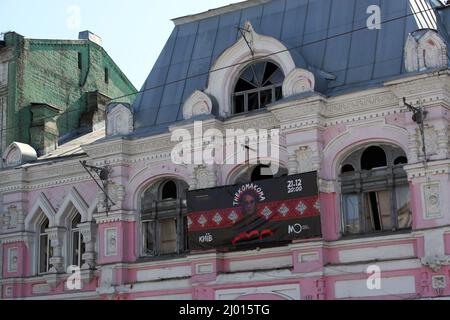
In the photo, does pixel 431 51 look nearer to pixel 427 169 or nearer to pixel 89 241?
pixel 427 169

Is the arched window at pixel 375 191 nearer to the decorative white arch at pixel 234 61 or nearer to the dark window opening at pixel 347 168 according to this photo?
the dark window opening at pixel 347 168

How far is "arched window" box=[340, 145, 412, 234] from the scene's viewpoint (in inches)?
667

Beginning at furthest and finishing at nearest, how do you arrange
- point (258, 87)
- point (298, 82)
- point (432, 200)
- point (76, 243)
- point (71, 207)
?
point (76, 243) → point (71, 207) → point (258, 87) → point (298, 82) → point (432, 200)

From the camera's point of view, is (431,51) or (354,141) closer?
(431,51)

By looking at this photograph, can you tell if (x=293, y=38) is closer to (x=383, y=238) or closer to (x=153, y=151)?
(x=153, y=151)

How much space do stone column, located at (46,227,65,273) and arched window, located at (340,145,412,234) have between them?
26.7 feet

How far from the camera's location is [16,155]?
23.1m

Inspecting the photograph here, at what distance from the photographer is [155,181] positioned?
20219 millimetres

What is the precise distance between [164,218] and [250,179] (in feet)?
8.37

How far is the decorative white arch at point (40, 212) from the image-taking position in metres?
21.8

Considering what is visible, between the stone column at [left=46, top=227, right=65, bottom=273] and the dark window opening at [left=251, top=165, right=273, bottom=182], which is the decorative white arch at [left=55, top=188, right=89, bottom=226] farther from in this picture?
the dark window opening at [left=251, top=165, right=273, bottom=182]

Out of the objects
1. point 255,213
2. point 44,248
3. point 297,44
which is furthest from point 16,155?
point 297,44

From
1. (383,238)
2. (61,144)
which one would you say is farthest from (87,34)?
(383,238)

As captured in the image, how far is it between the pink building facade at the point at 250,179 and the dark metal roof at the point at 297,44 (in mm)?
74
